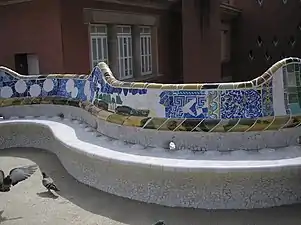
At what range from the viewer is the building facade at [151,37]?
9.62 meters

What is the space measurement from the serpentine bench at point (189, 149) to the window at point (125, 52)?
4571mm

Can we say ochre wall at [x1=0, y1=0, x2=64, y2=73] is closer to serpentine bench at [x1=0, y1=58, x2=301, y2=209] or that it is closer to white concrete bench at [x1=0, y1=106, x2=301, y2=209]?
serpentine bench at [x1=0, y1=58, x2=301, y2=209]

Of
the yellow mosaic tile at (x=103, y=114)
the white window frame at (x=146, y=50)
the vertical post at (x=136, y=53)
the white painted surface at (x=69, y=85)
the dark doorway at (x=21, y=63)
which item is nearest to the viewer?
the yellow mosaic tile at (x=103, y=114)

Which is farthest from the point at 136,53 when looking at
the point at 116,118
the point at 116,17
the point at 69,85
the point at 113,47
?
the point at 116,118

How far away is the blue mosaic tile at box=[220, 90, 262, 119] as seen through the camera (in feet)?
18.2

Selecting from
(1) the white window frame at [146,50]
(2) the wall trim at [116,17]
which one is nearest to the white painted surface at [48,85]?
(2) the wall trim at [116,17]

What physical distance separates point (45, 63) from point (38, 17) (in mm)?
1102

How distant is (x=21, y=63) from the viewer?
35.1ft

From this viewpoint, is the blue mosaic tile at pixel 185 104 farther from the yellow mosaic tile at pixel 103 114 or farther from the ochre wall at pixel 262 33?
the ochre wall at pixel 262 33

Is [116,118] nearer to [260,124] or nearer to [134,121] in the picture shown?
[134,121]

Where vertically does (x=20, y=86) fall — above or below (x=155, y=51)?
below

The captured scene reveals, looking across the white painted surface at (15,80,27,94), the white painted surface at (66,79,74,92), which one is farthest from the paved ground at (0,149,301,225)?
the white painted surface at (15,80,27,94)

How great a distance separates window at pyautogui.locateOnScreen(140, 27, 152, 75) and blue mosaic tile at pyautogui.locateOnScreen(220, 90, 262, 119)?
755 centimetres

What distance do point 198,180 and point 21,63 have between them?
7438mm
